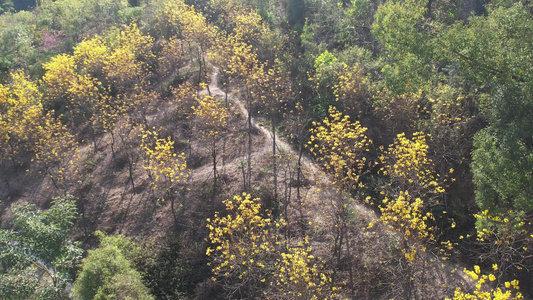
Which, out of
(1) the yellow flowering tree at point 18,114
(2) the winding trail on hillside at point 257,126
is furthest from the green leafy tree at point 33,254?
(2) the winding trail on hillside at point 257,126

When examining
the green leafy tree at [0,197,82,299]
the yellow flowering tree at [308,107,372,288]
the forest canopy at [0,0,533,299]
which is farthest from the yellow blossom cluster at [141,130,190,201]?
the yellow flowering tree at [308,107,372,288]

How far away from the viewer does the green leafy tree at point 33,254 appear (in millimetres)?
14992

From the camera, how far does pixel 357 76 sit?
2334 centimetres

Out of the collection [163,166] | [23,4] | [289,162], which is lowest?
[23,4]

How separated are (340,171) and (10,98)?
91.2 ft

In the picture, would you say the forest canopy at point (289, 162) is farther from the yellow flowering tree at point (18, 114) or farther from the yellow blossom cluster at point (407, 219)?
the yellow flowering tree at point (18, 114)

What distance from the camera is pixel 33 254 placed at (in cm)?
1558

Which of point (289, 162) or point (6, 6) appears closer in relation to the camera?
point (289, 162)

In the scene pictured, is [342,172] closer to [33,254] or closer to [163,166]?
[163,166]

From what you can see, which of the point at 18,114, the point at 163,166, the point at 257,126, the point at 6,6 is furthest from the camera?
the point at 6,6

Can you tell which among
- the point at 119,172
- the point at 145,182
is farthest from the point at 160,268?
the point at 119,172

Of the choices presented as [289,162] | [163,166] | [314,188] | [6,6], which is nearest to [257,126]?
[289,162]

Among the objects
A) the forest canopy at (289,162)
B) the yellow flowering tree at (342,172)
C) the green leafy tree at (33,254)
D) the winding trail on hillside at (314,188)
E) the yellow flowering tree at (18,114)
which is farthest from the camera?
the yellow flowering tree at (18,114)

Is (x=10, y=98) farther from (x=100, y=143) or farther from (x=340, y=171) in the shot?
(x=340, y=171)
